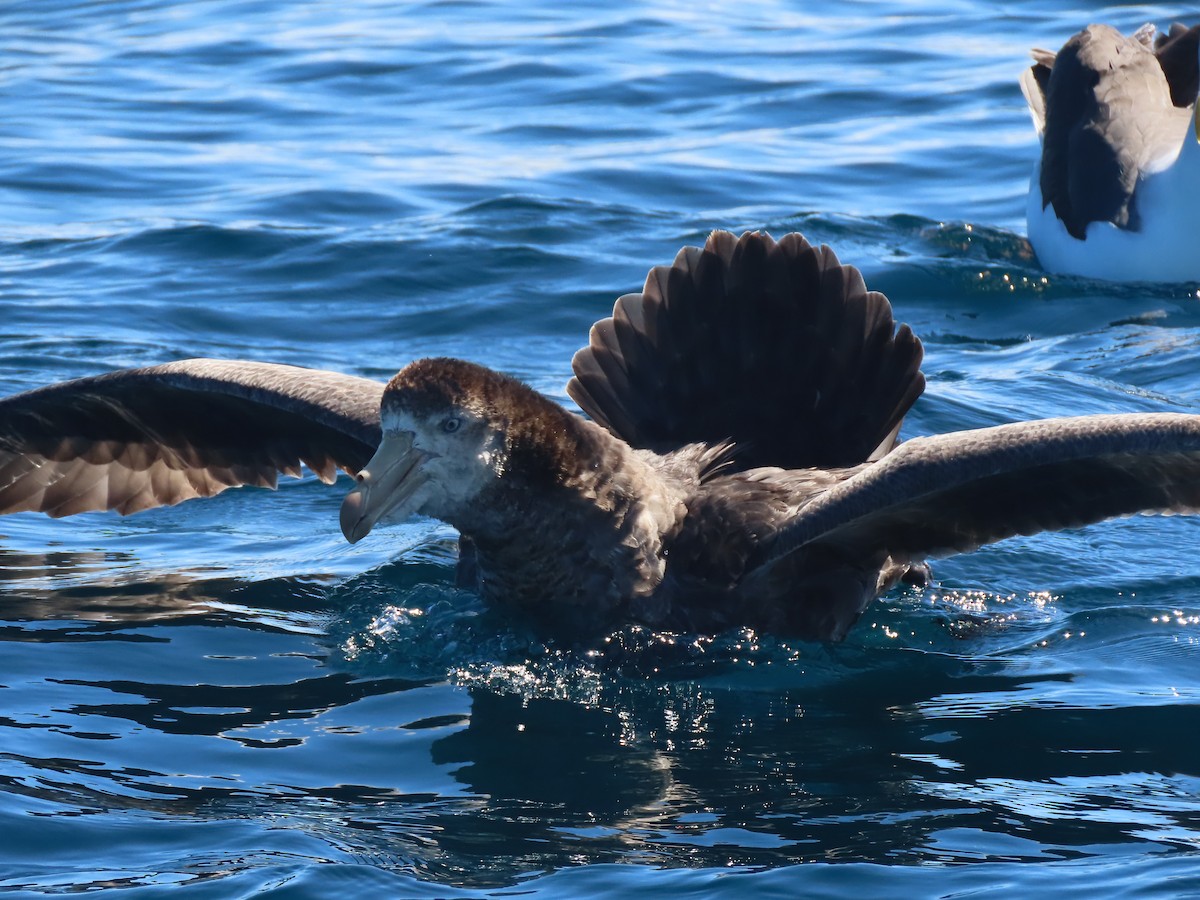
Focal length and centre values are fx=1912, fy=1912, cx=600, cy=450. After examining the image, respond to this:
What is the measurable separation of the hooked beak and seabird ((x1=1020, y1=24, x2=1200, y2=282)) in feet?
22.8

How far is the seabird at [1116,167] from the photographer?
1228cm

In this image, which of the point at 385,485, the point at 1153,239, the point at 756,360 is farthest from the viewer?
the point at 1153,239

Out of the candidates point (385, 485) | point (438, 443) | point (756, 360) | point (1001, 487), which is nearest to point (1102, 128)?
point (756, 360)

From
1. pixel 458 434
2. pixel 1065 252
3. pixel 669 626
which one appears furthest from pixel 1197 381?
pixel 458 434

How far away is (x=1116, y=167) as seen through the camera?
1272 cm

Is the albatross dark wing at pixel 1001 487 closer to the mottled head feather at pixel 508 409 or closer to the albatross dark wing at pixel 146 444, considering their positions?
the mottled head feather at pixel 508 409

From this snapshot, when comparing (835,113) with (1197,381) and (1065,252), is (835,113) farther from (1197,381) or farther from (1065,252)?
(1197,381)

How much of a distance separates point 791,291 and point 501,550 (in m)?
1.70

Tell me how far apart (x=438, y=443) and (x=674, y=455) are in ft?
4.54

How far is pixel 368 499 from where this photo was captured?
6508 millimetres

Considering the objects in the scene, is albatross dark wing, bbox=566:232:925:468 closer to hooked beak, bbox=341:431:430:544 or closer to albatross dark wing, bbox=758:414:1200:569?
albatross dark wing, bbox=758:414:1200:569

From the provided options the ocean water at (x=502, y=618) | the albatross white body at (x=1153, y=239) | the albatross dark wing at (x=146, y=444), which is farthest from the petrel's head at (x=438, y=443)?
the albatross white body at (x=1153, y=239)

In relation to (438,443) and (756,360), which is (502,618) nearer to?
(438,443)

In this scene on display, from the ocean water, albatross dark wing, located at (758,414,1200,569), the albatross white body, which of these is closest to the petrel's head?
the ocean water
